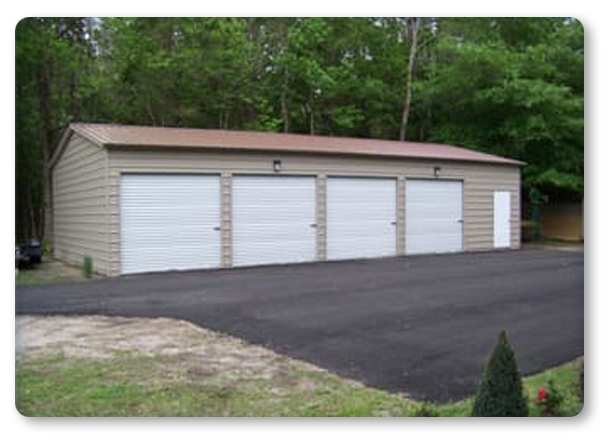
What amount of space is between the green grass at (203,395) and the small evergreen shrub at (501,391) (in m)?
0.53

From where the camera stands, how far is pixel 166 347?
6000 mm

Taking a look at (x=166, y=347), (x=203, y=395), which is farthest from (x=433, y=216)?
(x=203, y=395)

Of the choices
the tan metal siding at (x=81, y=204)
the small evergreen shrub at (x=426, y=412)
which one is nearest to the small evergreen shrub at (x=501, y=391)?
the small evergreen shrub at (x=426, y=412)

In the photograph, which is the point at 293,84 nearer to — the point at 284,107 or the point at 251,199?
the point at 284,107

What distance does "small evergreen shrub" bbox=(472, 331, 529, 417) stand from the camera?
3455 mm

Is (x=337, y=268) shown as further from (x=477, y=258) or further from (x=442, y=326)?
(x=442, y=326)

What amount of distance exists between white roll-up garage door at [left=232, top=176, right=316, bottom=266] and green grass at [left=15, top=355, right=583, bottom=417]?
335 inches

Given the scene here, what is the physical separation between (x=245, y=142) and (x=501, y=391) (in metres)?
11.6

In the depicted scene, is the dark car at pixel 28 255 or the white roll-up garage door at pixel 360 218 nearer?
the dark car at pixel 28 255

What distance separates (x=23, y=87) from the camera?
1878cm

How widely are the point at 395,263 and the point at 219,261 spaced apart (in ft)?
13.7

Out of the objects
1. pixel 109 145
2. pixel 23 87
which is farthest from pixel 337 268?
pixel 23 87

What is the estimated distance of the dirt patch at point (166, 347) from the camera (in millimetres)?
5027

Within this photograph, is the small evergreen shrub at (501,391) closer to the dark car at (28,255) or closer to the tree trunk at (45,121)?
the dark car at (28,255)
